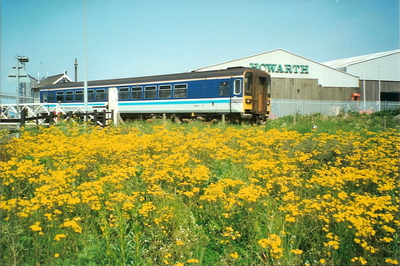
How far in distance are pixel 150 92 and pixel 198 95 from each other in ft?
11.4

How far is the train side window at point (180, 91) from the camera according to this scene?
1758cm

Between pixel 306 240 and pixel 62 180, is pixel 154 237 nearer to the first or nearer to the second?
pixel 62 180

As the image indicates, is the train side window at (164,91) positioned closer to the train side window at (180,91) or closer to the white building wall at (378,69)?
the train side window at (180,91)

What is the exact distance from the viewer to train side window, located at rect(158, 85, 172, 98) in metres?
18.2

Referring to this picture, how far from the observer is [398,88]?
3669 cm

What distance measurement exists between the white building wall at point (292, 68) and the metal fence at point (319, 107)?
3.40 m

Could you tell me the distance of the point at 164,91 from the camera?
18391mm

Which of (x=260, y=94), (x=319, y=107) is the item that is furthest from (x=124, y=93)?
(x=319, y=107)

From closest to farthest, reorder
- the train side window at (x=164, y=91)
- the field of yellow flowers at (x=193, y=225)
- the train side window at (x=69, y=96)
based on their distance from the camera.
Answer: the field of yellow flowers at (x=193, y=225), the train side window at (x=164, y=91), the train side window at (x=69, y=96)

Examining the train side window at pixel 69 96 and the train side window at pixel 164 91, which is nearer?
the train side window at pixel 164 91

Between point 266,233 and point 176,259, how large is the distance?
954 mm

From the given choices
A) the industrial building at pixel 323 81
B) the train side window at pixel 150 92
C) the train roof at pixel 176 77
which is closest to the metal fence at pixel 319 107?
the industrial building at pixel 323 81

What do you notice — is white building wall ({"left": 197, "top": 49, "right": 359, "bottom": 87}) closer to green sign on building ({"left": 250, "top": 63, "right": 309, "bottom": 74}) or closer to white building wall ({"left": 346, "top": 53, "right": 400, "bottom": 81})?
green sign on building ({"left": 250, "top": 63, "right": 309, "bottom": 74})

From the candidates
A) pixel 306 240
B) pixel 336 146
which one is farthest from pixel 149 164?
pixel 336 146
